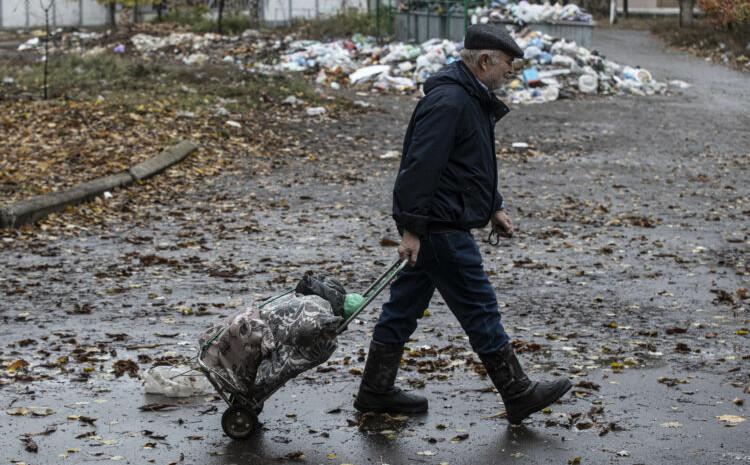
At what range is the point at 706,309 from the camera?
→ 326 inches

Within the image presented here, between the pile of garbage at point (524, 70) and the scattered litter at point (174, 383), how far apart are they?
18.3 meters

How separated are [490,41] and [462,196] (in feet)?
2.43

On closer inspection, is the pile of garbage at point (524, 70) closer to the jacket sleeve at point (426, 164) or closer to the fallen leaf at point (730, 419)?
the fallen leaf at point (730, 419)

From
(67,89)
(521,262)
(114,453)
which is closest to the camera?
(114,453)

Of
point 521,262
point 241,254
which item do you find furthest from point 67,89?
point 521,262

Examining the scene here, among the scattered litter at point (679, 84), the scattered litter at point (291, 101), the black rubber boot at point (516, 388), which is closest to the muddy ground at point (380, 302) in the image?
the black rubber boot at point (516, 388)

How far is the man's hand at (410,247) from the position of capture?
553 cm

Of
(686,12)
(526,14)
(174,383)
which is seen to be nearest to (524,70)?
(526,14)

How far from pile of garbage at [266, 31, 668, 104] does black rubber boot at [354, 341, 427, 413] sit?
1843cm

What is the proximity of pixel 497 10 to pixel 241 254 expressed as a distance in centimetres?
2173

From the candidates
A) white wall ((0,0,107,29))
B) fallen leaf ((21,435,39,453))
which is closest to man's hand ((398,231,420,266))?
fallen leaf ((21,435,39,453))

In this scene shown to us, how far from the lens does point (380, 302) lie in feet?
28.2

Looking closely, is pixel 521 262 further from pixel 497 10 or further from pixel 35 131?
pixel 497 10

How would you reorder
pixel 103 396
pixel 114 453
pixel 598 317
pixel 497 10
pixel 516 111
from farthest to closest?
pixel 497 10 → pixel 516 111 → pixel 598 317 → pixel 103 396 → pixel 114 453
